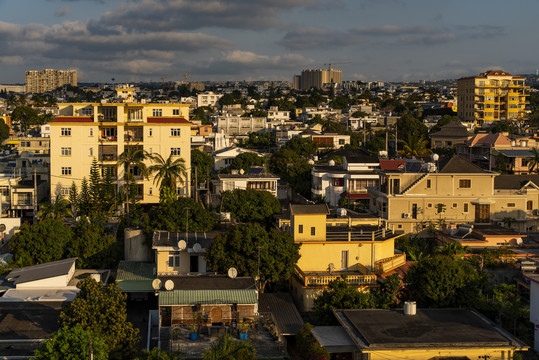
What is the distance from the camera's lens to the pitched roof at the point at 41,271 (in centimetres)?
2747

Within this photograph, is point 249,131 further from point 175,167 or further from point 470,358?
point 470,358

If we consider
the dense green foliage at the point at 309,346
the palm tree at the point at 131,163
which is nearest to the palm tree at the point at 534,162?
the palm tree at the point at 131,163

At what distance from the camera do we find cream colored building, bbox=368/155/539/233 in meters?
37.3

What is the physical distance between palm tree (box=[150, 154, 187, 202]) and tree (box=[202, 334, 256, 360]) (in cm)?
2483

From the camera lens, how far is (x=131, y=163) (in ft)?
147

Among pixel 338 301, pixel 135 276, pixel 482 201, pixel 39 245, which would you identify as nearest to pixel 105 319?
pixel 338 301

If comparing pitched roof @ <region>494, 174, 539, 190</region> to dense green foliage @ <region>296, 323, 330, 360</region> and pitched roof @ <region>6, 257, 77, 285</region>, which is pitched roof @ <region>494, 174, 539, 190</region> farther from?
pitched roof @ <region>6, 257, 77, 285</region>

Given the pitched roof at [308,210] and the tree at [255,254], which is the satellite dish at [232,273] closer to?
the tree at [255,254]

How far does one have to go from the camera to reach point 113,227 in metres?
36.9

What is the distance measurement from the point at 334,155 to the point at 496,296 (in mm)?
38104

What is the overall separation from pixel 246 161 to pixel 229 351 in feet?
152

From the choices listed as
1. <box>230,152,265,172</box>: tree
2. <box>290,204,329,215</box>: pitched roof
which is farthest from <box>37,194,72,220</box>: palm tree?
<box>230,152,265,172</box>: tree

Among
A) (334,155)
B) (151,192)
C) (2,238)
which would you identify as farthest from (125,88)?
(334,155)

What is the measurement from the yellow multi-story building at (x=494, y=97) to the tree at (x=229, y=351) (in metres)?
81.4
